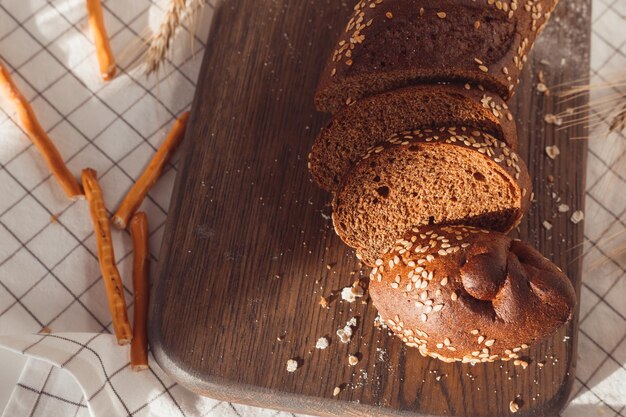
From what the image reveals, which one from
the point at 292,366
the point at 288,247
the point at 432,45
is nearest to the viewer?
the point at 432,45

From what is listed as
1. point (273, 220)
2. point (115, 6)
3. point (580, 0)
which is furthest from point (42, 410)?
point (580, 0)

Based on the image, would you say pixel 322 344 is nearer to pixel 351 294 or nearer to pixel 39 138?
pixel 351 294

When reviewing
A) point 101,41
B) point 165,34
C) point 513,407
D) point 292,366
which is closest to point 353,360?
point 292,366

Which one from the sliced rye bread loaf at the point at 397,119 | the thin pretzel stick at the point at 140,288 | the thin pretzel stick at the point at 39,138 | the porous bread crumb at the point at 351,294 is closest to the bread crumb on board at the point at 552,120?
the sliced rye bread loaf at the point at 397,119

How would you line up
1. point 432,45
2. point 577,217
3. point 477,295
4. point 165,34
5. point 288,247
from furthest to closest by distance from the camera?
point 165,34 < point 577,217 < point 288,247 < point 432,45 < point 477,295

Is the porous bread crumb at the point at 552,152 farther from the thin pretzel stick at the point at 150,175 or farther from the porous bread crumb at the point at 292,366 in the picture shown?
the thin pretzel stick at the point at 150,175

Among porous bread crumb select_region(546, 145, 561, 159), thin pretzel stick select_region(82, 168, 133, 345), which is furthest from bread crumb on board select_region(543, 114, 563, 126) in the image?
thin pretzel stick select_region(82, 168, 133, 345)
